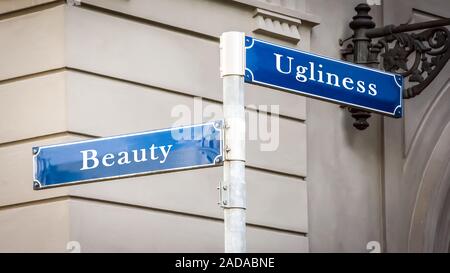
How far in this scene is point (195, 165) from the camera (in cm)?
597

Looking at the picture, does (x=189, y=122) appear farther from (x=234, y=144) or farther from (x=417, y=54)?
(x=234, y=144)

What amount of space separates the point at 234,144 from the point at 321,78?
73cm

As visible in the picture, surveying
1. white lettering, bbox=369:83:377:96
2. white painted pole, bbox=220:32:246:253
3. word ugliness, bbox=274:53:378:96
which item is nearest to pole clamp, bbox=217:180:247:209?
white painted pole, bbox=220:32:246:253

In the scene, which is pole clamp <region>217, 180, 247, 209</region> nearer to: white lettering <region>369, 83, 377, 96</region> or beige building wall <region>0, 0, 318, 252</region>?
white lettering <region>369, 83, 377, 96</region>

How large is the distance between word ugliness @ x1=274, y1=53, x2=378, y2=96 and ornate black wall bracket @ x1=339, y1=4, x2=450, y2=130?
2849 millimetres

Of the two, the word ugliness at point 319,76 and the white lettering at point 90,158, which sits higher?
the word ugliness at point 319,76

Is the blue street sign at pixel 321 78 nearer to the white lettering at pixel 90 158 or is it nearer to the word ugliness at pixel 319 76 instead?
the word ugliness at pixel 319 76

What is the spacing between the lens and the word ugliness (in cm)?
619

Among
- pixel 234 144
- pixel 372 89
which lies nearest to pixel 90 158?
pixel 234 144

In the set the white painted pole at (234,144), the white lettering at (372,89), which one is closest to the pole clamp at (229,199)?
the white painted pole at (234,144)

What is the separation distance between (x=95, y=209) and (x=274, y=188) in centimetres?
155

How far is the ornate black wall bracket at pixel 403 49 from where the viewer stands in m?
9.40

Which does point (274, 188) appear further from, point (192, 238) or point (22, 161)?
point (22, 161)

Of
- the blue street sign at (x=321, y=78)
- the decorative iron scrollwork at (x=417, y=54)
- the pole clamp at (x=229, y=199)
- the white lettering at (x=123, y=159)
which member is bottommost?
the pole clamp at (x=229, y=199)
